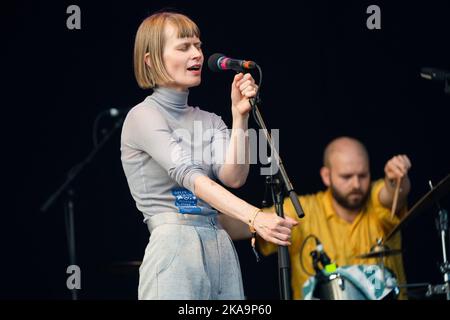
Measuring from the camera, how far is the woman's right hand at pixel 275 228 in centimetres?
247

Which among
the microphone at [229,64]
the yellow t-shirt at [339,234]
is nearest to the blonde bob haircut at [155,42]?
the microphone at [229,64]

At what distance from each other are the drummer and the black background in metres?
0.23

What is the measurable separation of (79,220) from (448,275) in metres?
2.06

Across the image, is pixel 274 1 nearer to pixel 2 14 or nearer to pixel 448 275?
pixel 2 14

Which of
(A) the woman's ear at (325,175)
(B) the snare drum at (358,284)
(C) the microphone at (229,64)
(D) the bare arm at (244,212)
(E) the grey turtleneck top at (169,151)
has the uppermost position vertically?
(C) the microphone at (229,64)

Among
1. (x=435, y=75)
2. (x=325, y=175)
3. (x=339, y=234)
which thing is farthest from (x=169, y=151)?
(x=325, y=175)

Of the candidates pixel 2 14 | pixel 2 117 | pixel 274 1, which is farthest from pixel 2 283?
pixel 274 1

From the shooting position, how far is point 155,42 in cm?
278

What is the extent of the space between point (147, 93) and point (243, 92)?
7.30ft

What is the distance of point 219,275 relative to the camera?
103 inches

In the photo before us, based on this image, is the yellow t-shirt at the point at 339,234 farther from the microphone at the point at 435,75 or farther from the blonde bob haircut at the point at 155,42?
the blonde bob haircut at the point at 155,42

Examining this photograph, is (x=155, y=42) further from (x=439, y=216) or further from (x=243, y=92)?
(x=439, y=216)

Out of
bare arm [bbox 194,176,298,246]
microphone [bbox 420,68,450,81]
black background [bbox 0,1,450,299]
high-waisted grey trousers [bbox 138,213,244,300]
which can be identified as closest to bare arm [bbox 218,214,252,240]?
black background [bbox 0,1,450,299]

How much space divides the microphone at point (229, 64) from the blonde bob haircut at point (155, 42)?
0.12 m
